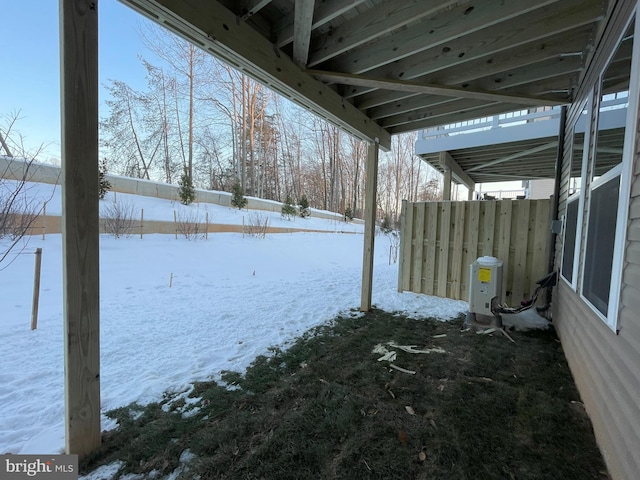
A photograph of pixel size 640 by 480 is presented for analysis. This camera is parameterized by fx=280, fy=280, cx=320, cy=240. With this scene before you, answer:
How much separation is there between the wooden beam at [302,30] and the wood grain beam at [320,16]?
64 millimetres

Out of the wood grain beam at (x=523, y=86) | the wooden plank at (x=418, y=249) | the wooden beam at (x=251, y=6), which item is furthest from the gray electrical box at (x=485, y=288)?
the wooden beam at (x=251, y=6)

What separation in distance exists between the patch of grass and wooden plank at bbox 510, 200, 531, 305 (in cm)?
167

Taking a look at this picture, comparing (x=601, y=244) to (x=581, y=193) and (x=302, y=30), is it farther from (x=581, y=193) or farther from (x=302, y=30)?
(x=302, y=30)

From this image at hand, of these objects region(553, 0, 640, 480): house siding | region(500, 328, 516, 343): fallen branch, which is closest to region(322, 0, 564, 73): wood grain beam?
region(553, 0, 640, 480): house siding

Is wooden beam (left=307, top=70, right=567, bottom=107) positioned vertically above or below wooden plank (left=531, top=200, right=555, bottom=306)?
above

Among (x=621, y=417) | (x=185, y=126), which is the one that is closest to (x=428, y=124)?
(x=621, y=417)

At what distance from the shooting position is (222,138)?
1805 centimetres

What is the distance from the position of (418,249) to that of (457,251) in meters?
0.65

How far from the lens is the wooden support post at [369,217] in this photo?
3.88 meters

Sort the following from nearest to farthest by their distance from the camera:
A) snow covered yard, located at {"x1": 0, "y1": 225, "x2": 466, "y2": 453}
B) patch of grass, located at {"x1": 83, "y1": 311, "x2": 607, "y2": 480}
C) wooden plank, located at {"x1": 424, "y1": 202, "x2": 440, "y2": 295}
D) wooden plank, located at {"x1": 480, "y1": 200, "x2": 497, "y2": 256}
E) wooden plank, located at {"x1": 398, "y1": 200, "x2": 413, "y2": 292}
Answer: patch of grass, located at {"x1": 83, "y1": 311, "x2": 607, "y2": 480} < snow covered yard, located at {"x1": 0, "y1": 225, "x2": 466, "y2": 453} < wooden plank, located at {"x1": 480, "y1": 200, "x2": 497, "y2": 256} < wooden plank, located at {"x1": 424, "y1": 202, "x2": 440, "y2": 295} < wooden plank, located at {"x1": 398, "y1": 200, "x2": 413, "y2": 292}

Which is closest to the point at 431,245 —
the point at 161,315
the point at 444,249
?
the point at 444,249

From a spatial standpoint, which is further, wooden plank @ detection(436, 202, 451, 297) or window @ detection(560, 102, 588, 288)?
wooden plank @ detection(436, 202, 451, 297)

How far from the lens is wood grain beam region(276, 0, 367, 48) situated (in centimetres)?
194

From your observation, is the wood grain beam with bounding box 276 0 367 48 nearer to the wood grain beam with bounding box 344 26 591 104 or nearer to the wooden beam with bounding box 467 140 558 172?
the wood grain beam with bounding box 344 26 591 104
